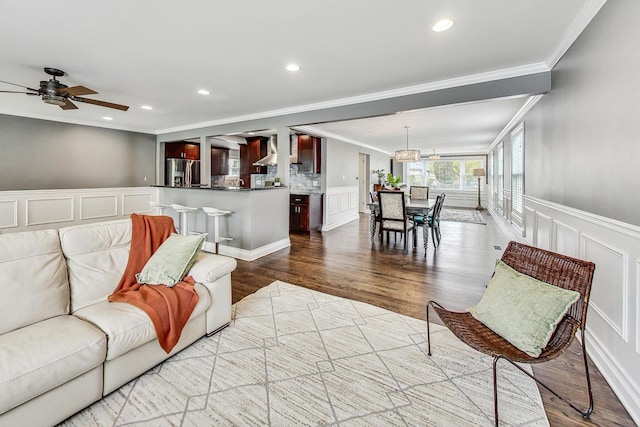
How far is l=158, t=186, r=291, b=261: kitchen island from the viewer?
14.3 feet

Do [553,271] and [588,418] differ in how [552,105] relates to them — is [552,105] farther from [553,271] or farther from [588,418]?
[588,418]

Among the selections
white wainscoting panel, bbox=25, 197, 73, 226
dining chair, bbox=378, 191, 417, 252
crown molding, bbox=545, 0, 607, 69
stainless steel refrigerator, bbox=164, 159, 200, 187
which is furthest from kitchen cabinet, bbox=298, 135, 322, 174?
white wainscoting panel, bbox=25, 197, 73, 226

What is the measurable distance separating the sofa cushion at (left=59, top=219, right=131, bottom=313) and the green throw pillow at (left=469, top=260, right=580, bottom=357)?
101 inches

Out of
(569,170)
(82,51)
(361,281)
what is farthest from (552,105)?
(82,51)

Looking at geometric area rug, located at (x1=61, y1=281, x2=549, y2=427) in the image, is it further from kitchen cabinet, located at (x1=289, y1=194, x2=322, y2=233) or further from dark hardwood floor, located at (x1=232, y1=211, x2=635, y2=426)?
kitchen cabinet, located at (x1=289, y1=194, x2=322, y2=233)

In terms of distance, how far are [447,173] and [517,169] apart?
7.02 metres

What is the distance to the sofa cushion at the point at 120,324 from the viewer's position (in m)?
1.51

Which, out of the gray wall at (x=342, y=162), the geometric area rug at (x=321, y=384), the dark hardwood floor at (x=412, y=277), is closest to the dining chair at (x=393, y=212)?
the dark hardwood floor at (x=412, y=277)

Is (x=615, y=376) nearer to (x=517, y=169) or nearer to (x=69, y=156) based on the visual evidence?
(x=517, y=169)

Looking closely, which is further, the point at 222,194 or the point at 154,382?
the point at 222,194

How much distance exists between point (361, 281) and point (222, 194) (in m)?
2.70

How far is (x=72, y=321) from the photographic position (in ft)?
5.20

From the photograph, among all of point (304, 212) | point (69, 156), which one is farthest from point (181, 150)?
point (304, 212)

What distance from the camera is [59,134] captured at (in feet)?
18.0
